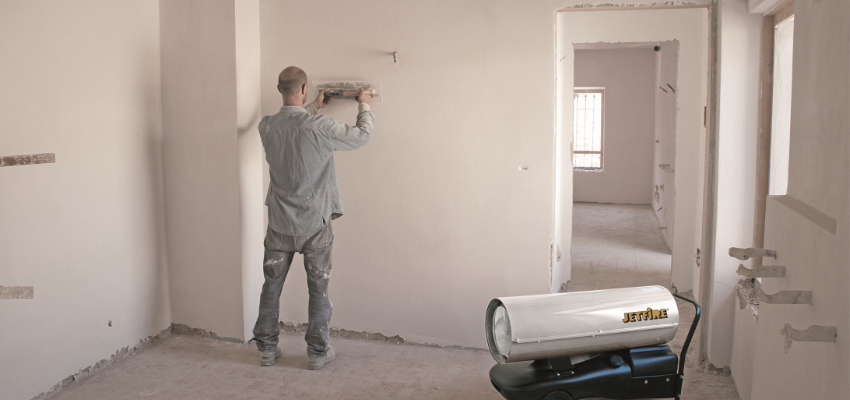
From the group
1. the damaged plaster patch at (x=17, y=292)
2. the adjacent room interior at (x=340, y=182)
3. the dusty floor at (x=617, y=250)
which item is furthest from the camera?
the dusty floor at (x=617, y=250)

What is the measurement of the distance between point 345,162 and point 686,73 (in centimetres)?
241

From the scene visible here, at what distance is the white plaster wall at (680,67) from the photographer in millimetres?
4152

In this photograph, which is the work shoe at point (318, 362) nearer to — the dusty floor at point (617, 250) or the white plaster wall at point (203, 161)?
the white plaster wall at point (203, 161)

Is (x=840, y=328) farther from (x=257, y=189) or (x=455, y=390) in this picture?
(x=257, y=189)

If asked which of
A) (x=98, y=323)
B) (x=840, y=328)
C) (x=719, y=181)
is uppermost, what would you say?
(x=719, y=181)

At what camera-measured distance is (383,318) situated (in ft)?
11.2

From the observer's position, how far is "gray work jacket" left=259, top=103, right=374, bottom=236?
113 inches

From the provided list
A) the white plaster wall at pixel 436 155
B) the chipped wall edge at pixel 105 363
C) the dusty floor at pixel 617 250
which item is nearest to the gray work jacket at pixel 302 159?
the white plaster wall at pixel 436 155

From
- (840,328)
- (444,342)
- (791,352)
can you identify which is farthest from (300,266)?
(840,328)

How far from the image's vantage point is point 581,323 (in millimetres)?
2107

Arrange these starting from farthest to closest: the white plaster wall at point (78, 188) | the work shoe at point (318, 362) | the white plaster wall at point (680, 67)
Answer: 1. the white plaster wall at point (680, 67)
2. the work shoe at point (318, 362)
3. the white plaster wall at point (78, 188)

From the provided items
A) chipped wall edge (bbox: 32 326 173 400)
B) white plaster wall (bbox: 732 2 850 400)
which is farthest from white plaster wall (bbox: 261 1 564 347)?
white plaster wall (bbox: 732 2 850 400)

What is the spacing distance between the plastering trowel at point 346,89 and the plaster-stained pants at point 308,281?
27.1 inches

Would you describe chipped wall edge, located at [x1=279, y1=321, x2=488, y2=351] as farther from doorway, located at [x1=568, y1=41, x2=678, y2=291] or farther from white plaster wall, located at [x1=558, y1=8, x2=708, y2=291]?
doorway, located at [x1=568, y1=41, x2=678, y2=291]
